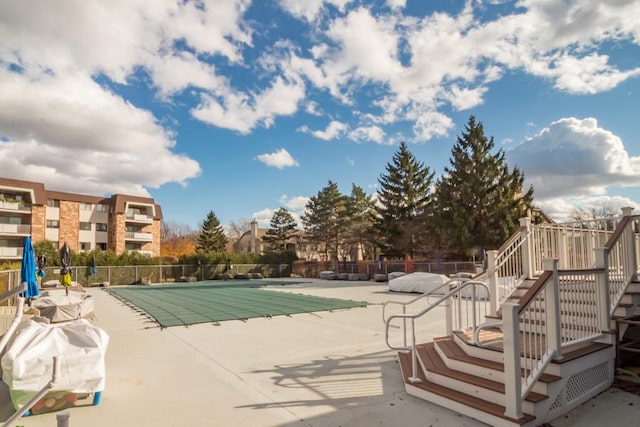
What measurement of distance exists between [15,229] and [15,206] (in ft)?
6.63

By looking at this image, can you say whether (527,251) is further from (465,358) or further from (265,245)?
(265,245)

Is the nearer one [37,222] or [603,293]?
[603,293]

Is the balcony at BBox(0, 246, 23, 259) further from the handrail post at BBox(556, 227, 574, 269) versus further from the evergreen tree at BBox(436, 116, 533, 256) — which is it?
the handrail post at BBox(556, 227, 574, 269)

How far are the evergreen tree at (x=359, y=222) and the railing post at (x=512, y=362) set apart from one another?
2871 cm

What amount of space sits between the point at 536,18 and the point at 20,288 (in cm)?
1057

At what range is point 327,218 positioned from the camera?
127ft

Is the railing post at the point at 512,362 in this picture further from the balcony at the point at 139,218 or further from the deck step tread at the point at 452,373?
the balcony at the point at 139,218

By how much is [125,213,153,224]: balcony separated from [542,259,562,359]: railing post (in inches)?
1650

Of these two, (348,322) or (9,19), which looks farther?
(348,322)

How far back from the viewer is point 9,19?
300 inches

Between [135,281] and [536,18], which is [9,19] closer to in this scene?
[536,18]

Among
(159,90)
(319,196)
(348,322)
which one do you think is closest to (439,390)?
(348,322)

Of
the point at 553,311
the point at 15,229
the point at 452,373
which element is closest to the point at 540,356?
the point at 553,311

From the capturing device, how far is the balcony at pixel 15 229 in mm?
31013
